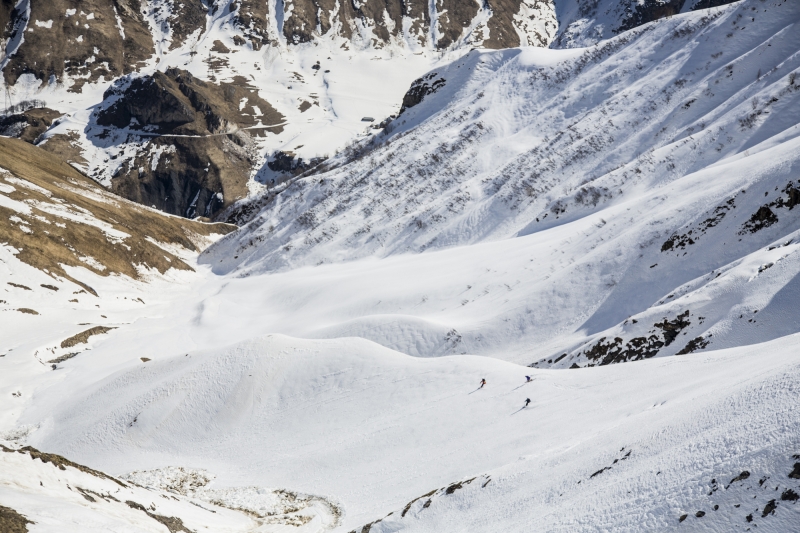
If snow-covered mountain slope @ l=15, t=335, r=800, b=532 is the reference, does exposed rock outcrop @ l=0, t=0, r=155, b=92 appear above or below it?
above

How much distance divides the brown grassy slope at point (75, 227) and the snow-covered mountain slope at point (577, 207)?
36.1 ft

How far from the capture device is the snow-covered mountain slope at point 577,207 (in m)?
37.5

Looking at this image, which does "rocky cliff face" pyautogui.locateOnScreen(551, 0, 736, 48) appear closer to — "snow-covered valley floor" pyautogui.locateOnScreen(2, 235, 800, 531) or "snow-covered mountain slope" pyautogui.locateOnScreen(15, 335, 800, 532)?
"snow-covered valley floor" pyautogui.locateOnScreen(2, 235, 800, 531)

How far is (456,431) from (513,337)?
1637cm

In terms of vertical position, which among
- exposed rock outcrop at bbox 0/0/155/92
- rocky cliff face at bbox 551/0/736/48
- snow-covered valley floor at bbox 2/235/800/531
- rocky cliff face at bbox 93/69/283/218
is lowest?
snow-covered valley floor at bbox 2/235/800/531

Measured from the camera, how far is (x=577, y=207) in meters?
63.2

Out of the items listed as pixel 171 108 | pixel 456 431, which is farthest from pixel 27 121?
pixel 456 431

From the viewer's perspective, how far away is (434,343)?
44062 mm

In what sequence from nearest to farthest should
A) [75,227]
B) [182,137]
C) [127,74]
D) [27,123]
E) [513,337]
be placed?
[513,337] < [75,227] < [182,137] < [27,123] < [127,74]

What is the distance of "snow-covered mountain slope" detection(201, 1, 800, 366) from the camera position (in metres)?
37.5

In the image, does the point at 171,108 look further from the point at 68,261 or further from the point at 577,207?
the point at 577,207

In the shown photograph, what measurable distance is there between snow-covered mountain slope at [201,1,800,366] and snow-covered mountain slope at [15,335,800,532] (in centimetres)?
849

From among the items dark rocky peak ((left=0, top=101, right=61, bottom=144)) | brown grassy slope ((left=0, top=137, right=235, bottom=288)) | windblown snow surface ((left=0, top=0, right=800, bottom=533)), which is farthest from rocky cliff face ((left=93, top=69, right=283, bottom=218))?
windblown snow surface ((left=0, top=0, right=800, bottom=533))

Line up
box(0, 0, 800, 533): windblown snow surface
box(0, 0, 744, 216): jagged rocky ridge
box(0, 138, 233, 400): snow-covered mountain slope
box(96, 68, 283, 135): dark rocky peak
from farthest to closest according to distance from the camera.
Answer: box(96, 68, 283, 135): dark rocky peak, box(0, 0, 744, 216): jagged rocky ridge, box(0, 138, 233, 400): snow-covered mountain slope, box(0, 0, 800, 533): windblown snow surface
